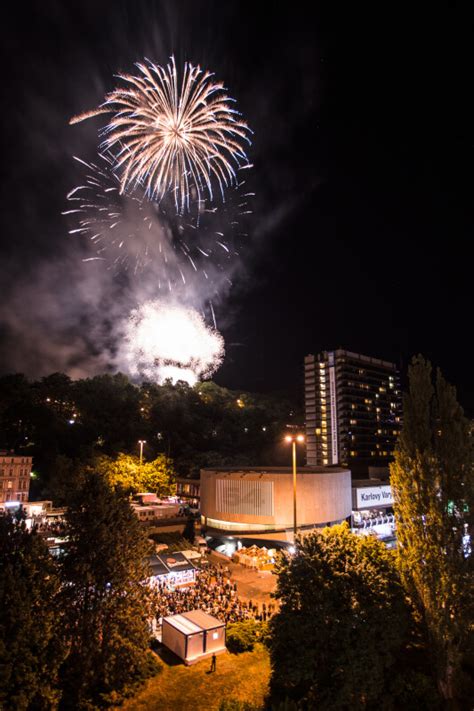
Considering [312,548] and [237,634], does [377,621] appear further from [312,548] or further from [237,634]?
[237,634]

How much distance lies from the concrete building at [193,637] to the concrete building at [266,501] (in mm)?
21612

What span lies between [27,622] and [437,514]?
1614cm

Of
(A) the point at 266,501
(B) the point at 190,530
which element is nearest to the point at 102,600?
(A) the point at 266,501

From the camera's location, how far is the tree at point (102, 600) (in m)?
16.8

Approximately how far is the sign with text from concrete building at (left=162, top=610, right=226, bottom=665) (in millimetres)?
36107

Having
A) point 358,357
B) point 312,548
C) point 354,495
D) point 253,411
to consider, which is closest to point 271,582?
point 312,548

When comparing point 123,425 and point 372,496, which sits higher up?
point 123,425

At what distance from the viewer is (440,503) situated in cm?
1827

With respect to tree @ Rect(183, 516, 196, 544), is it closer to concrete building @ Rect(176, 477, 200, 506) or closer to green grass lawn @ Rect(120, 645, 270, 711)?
concrete building @ Rect(176, 477, 200, 506)

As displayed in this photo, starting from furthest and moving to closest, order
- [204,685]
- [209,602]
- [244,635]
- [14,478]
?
[14,478] < [209,602] < [244,635] < [204,685]

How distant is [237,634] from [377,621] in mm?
9478

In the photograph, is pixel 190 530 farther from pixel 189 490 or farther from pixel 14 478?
pixel 14 478

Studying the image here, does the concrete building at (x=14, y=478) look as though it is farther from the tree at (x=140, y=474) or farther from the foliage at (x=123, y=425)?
the tree at (x=140, y=474)

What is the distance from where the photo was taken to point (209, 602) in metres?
27.0
